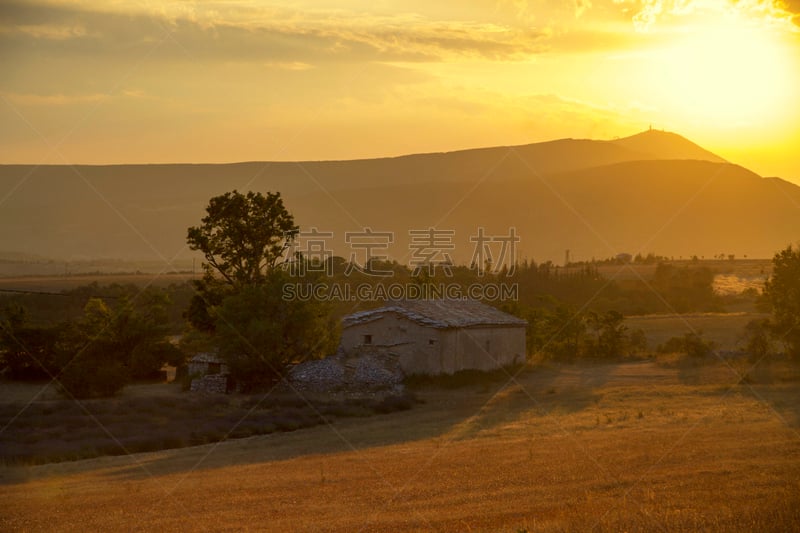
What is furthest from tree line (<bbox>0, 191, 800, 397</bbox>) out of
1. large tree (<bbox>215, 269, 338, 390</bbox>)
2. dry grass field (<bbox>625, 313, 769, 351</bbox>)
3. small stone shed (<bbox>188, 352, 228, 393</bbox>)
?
dry grass field (<bbox>625, 313, 769, 351</bbox>)

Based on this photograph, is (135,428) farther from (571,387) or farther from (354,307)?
(354,307)

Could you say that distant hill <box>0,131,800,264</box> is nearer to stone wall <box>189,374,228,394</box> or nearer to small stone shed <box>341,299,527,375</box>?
small stone shed <box>341,299,527,375</box>

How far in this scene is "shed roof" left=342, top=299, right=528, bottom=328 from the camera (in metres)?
39.1

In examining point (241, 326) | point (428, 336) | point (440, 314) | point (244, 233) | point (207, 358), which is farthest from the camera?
point (244, 233)

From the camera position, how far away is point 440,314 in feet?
132

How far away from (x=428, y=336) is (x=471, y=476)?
66.3 feet

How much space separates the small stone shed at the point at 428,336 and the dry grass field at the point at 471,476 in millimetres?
6639

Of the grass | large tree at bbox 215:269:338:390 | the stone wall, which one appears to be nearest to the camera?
the grass

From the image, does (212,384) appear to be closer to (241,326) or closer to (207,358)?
(241,326)

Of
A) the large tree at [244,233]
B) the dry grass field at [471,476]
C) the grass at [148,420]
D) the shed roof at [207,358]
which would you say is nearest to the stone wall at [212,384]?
the shed roof at [207,358]

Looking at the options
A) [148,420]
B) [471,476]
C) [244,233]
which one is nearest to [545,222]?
[244,233]

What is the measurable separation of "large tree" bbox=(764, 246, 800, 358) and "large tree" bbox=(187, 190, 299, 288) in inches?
873

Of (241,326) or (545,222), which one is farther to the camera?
(545,222)

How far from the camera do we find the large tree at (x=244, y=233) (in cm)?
4375
